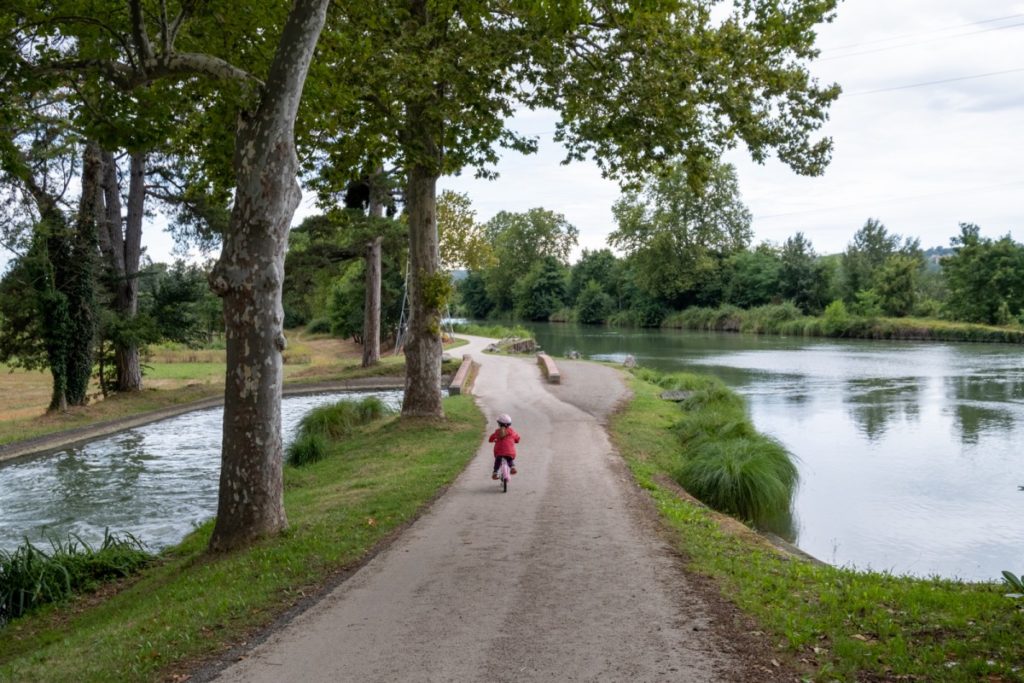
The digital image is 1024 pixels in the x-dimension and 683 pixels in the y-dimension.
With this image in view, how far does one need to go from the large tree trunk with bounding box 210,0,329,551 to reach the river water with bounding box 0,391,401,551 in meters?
3.89

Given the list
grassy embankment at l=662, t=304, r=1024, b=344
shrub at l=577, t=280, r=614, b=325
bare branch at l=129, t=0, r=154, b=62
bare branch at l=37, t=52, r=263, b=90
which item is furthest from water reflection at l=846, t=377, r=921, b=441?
shrub at l=577, t=280, r=614, b=325

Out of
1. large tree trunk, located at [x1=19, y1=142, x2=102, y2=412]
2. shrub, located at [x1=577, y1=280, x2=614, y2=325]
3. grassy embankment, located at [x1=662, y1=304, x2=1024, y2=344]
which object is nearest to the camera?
large tree trunk, located at [x1=19, y1=142, x2=102, y2=412]

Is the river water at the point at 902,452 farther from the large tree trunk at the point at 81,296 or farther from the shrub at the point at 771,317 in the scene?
the shrub at the point at 771,317

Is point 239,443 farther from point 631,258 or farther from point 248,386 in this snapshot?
point 631,258

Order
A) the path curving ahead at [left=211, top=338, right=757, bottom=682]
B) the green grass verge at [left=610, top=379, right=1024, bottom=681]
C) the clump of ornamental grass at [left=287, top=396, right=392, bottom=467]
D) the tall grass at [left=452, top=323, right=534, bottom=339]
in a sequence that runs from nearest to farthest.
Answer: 1. the green grass verge at [left=610, top=379, right=1024, bottom=681]
2. the path curving ahead at [left=211, top=338, right=757, bottom=682]
3. the clump of ornamental grass at [left=287, top=396, right=392, bottom=467]
4. the tall grass at [left=452, top=323, right=534, bottom=339]

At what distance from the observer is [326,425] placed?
2034cm

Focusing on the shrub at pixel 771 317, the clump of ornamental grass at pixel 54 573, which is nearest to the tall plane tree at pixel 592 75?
the clump of ornamental grass at pixel 54 573

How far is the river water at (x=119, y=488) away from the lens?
1322 centimetres

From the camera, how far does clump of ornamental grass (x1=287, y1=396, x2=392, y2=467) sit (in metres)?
17.8

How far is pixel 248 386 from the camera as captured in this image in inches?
355

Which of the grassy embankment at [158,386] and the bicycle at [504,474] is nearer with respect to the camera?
the bicycle at [504,474]

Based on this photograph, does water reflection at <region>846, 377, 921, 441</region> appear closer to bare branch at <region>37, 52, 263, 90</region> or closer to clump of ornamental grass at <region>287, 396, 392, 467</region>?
clump of ornamental grass at <region>287, 396, 392, 467</region>

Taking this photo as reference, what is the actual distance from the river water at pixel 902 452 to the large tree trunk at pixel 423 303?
26.5ft

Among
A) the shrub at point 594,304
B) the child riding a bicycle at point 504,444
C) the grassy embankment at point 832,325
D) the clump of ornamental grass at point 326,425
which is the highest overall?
the shrub at point 594,304
